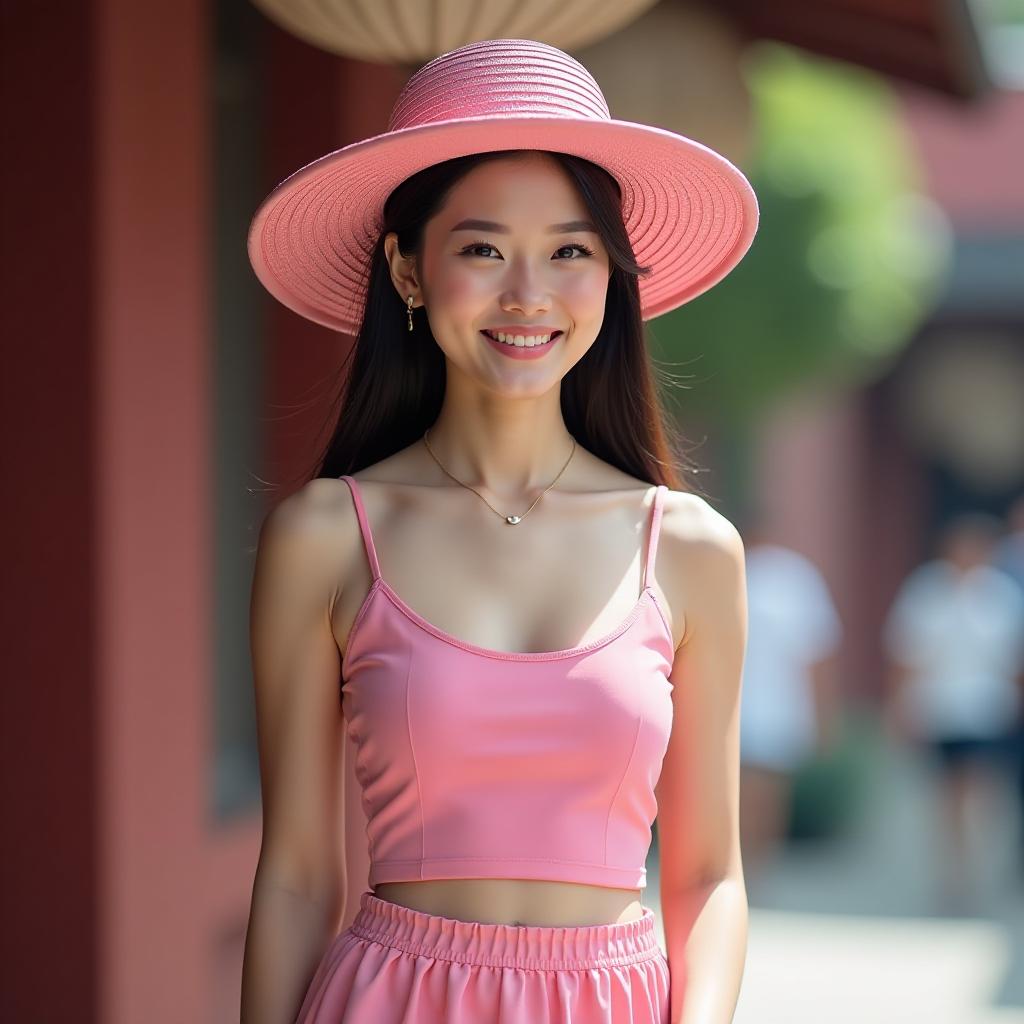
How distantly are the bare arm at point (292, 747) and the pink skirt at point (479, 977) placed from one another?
2.1 inches

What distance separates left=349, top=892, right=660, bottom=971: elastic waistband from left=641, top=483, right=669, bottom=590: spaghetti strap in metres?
0.41

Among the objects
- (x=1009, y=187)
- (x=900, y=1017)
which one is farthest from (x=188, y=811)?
(x=1009, y=187)

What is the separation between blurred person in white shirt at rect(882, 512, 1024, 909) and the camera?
320 inches

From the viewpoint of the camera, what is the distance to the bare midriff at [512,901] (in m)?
2.07

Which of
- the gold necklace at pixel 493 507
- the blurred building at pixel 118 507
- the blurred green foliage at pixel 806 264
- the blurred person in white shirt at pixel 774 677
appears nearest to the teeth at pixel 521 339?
the gold necklace at pixel 493 507

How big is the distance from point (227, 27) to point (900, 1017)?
12.0ft

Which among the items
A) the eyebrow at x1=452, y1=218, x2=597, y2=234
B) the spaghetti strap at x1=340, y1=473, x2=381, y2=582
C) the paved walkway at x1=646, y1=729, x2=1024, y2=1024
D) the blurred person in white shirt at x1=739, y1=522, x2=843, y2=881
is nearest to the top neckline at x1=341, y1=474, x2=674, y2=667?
the spaghetti strap at x1=340, y1=473, x2=381, y2=582

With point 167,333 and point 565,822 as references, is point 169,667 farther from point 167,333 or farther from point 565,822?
point 565,822

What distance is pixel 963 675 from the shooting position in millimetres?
8336

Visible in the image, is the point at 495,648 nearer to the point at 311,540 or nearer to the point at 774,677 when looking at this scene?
the point at 311,540

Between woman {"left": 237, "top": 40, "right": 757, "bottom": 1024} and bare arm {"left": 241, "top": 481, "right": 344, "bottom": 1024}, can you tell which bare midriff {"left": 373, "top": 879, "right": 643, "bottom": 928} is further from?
bare arm {"left": 241, "top": 481, "right": 344, "bottom": 1024}

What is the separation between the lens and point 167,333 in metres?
3.69

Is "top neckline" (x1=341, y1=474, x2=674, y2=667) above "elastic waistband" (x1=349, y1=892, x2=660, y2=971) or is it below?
above

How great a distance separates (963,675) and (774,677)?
3.07 ft
